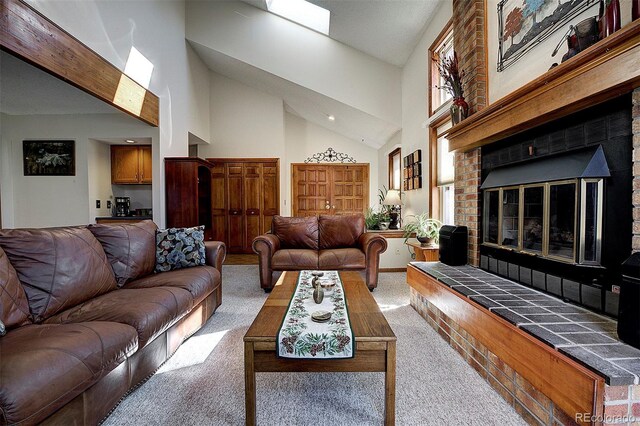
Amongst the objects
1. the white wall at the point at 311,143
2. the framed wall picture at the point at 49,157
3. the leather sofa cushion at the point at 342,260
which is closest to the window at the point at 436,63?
the leather sofa cushion at the point at 342,260

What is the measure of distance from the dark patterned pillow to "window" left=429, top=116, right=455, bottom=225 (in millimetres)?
3037

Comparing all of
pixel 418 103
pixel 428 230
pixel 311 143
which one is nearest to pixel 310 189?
pixel 311 143

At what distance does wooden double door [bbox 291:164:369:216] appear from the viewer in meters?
7.24

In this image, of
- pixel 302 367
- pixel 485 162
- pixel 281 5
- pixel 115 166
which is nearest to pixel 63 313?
pixel 302 367

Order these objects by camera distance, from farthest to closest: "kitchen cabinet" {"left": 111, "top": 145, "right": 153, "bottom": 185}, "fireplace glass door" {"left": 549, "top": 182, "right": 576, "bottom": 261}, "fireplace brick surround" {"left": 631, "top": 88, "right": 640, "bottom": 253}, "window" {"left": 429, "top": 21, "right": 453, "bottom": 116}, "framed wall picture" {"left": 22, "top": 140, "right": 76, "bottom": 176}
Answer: "kitchen cabinet" {"left": 111, "top": 145, "right": 153, "bottom": 185} < "framed wall picture" {"left": 22, "top": 140, "right": 76, "bottom": 176} < "window" {"left": 429, "top": 21, "right": 453, "bottom": 116} < "fireplace glass door" {"left": 549, "top": 182, "right": 576, "bottom": 261} < "fireplace brick surround" {"left": 631, "top": 88, "right": 640, "bottom": 253}

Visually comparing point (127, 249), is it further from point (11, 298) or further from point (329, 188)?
point (329, 188)

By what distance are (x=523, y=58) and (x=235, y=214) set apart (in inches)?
216

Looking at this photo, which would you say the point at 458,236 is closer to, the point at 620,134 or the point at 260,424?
the point at 620,134

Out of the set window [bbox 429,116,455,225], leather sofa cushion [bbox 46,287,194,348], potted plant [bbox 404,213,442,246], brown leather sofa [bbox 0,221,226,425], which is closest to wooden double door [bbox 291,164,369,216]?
window [bbox 429,116,455,225]

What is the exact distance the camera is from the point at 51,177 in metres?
4.20

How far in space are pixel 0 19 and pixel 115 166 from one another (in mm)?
2993

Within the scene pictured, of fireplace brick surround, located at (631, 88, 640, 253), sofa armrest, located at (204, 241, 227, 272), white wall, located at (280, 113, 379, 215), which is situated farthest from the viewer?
white wall, located at (280, 113, 379, 215)

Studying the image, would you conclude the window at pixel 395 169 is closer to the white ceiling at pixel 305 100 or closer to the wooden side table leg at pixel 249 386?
the white ceiling at pixel 305 100

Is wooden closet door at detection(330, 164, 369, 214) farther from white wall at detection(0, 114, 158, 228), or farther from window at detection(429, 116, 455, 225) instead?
white wall at detection(0, 114, 158, 228)
